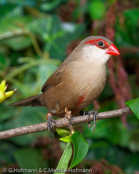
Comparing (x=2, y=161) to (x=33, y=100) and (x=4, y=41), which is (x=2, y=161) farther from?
(x=4, y=41)

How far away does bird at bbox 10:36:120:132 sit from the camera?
2.00 m

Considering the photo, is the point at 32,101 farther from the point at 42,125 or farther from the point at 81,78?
the point at 42,125

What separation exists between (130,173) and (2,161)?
119cm

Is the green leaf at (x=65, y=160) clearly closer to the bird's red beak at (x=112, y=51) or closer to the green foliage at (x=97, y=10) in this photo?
the bird's red beak at (x=112, y=51)

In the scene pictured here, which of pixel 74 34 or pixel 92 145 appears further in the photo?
pixel 74 34

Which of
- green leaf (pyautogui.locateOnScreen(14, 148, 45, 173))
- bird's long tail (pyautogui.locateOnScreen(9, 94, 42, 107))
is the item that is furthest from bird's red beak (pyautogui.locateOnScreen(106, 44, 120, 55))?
green leaf (pyautogui.locateOnScreen(14, 148, 45, 173))

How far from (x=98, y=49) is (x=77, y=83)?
35cm

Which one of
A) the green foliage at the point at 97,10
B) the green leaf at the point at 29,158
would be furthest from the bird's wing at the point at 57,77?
the green foliage at the point at 97,10

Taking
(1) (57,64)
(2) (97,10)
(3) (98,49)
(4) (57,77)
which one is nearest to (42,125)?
(4) (57,77)

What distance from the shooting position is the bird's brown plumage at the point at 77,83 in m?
2.00

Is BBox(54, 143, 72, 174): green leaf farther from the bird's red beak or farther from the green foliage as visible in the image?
the green foliage

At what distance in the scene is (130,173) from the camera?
273 cm

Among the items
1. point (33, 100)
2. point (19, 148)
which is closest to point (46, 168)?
point (19, 148)

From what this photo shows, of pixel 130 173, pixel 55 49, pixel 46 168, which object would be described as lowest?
pixel 130 173
